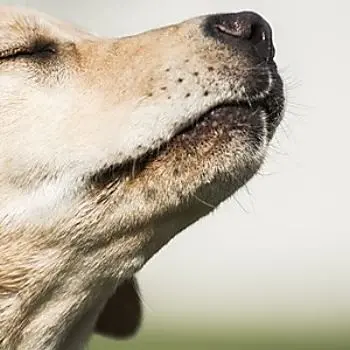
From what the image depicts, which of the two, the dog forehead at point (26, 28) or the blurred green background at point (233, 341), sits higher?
the blurred green background at point (233, 341)

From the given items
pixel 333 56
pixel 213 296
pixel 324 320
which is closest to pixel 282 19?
pixel 333 56

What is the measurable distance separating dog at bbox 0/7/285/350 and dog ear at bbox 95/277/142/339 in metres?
0.54

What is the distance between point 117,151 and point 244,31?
2.09 ft

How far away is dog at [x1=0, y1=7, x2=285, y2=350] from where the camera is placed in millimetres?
4453

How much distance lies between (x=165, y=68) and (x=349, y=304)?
18.8m

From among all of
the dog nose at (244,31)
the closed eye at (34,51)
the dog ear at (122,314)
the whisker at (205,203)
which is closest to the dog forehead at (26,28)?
the closed eye at (34,51)

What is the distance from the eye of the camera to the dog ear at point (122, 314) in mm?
5340

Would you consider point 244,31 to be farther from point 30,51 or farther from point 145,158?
point 30,51

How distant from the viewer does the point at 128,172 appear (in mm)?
4484

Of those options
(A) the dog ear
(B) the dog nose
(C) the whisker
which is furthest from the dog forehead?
(A) the dog ear

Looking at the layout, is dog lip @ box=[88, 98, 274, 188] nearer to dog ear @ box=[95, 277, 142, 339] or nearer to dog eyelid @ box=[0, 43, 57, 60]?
dog eyelid @ box=[0, 43, 57, 60]

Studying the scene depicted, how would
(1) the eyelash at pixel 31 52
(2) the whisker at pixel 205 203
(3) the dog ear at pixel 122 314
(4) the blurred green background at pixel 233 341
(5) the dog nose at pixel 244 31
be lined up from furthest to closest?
1. (4) the blurred green background at pixel 233 341
2. (3) the dog ear at pixel 122 314
3. (1) the eyelash at pixel 31 52
4. (5) the dog nose at pixel 244 31
5. (2) the whisker at pixel 205 203

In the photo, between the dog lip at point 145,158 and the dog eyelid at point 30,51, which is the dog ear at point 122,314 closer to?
the dog lip at point 145,158

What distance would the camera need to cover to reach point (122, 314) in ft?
17.6
